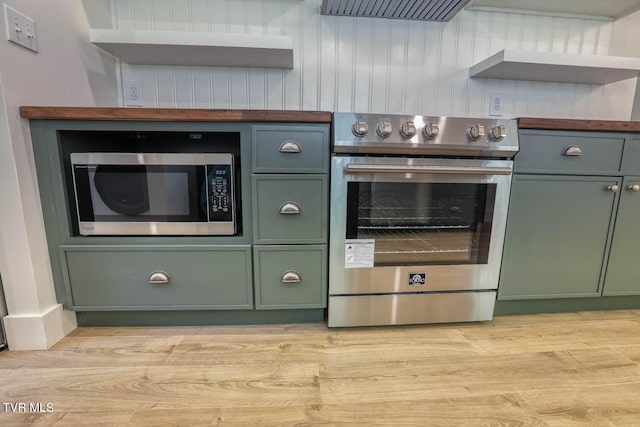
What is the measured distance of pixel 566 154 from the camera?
1.17 meters

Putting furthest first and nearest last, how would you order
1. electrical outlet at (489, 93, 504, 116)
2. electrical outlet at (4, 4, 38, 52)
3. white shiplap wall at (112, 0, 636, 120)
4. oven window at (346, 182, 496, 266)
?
electrical outlet at (489, 93, 504, 116), white shiplap wall at (112, 0, 636, 120), oven window at (346, 182, 496, 266), electrical outlet at (4, 4, 38, 52)

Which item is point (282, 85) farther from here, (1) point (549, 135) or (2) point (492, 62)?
(1) point (549, 135)

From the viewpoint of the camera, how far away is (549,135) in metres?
1.15

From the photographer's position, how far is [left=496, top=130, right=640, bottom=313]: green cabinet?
1.17 metres

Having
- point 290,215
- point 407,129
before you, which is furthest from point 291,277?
point 407,129

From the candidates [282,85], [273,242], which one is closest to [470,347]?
[273,242]

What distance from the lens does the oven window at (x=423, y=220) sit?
3.74 feet

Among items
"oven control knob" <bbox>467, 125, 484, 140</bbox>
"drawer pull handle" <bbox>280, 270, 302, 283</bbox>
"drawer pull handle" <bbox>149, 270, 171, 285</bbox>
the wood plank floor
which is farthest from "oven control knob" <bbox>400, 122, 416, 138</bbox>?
"drawer pull handle" <bbox>149, 270, 171, 285</bbox>

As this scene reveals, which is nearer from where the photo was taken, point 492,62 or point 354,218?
point 354,218

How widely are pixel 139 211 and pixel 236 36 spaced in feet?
2.83

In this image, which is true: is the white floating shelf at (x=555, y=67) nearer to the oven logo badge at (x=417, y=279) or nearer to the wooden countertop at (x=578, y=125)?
the wooden countertop at (x=578, y=125)

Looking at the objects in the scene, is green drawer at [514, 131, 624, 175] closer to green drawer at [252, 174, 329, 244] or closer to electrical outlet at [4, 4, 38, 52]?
green drawer at [252, 174, 329, 244]

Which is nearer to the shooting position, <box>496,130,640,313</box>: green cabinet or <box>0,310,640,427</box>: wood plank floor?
<box>0,310,640,427</box>: wood plank floor

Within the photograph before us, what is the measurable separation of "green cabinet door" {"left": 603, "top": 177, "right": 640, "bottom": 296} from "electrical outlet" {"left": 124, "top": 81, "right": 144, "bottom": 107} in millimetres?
2341
